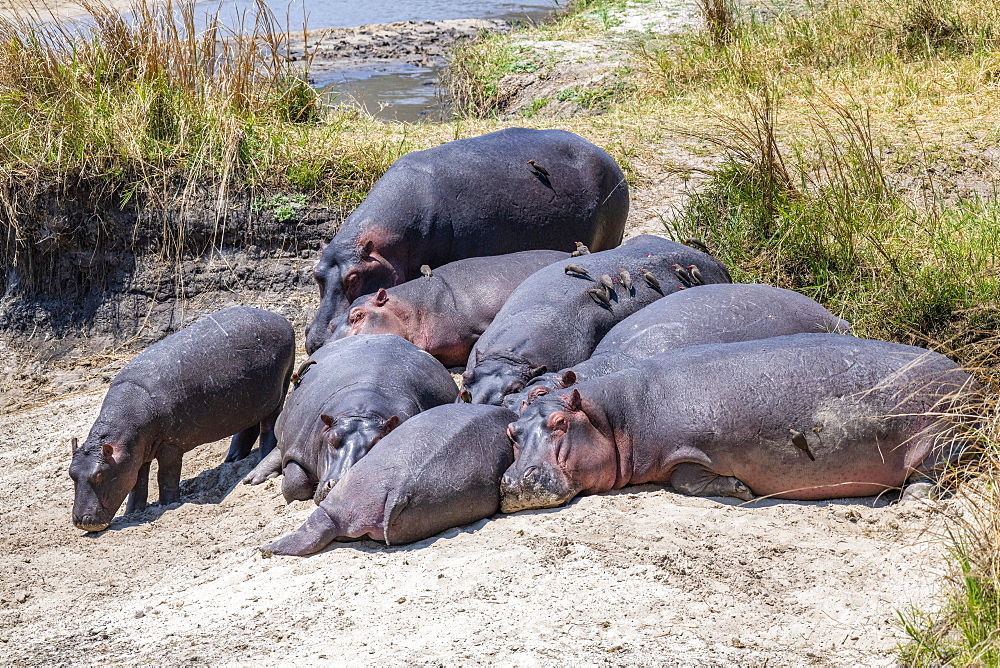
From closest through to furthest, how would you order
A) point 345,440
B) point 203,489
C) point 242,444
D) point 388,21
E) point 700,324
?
point 345,440 → point 700,324 → point 203,489 → point 242,444 → point 388,21

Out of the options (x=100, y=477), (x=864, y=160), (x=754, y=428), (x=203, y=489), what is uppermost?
(x=864, y=160)

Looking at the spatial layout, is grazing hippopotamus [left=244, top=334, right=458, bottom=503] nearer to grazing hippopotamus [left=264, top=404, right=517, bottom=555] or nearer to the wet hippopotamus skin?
grazing hippopotamus [left=264, top=404, right=517, bottom=555]

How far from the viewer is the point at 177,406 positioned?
17.6 feet

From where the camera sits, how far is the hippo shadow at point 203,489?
5168mm

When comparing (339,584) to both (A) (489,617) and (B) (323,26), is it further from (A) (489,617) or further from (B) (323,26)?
(B) (323,26)

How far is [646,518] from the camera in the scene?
4.02 m

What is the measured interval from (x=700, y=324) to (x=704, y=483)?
3.08 ft

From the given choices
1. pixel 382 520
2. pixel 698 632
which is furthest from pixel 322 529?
pixel 698 632

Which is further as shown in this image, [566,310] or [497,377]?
[566,310]

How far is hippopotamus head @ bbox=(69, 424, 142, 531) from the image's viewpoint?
5.05 meters

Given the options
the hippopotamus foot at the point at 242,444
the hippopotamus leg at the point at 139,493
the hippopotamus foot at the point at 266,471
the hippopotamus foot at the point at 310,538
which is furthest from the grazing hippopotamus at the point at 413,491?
the hippopotamus foot at the point at 242,444

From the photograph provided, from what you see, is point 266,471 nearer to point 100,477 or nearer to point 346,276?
point 100,477

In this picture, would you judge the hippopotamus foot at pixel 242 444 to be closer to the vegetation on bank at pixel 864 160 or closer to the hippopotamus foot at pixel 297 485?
the hippopotamus foot at pixel 297 485

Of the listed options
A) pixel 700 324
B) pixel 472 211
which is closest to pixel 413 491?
pixel 700 324
